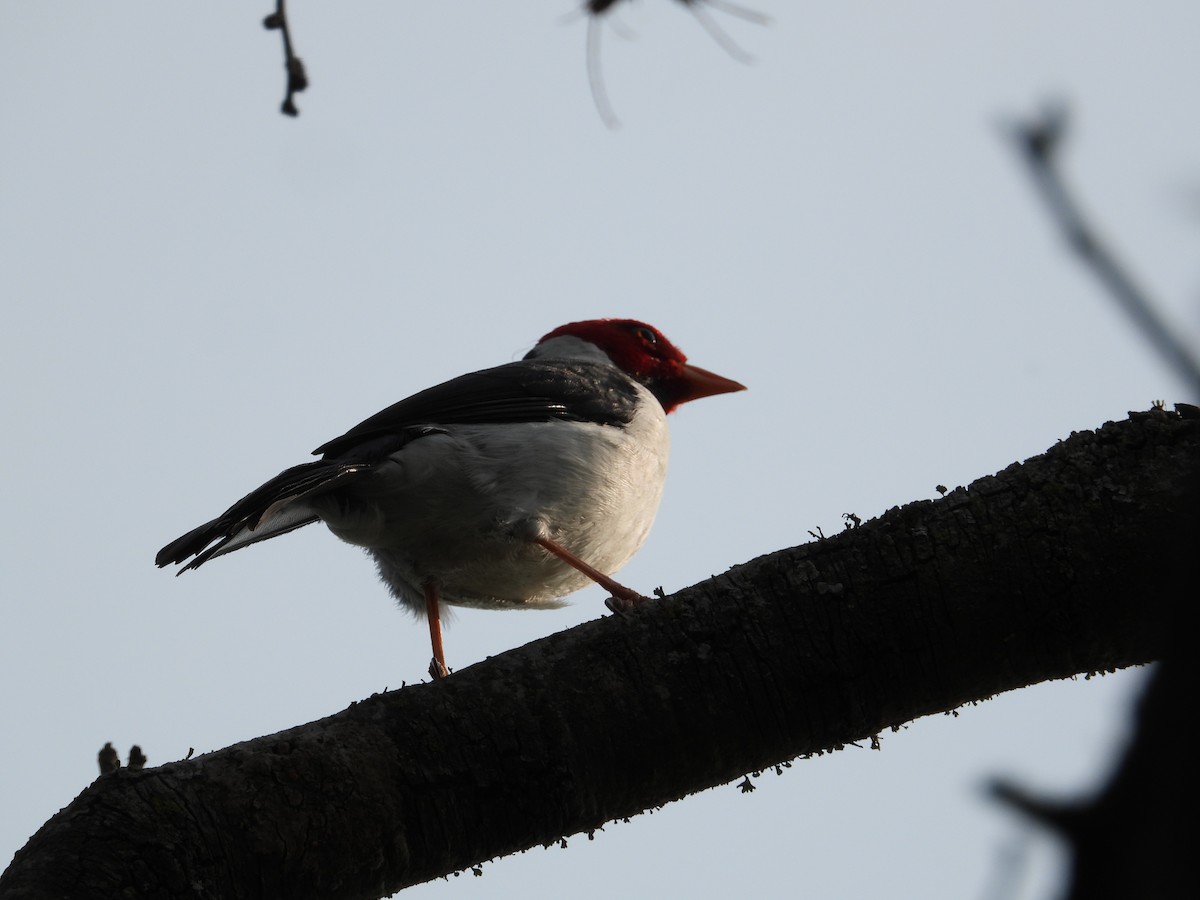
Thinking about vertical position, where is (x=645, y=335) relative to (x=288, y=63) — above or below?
above

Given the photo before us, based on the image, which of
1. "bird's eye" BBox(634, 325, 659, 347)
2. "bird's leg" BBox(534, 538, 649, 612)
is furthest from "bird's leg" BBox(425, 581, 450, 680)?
"bird's eye" BBox(634, 325, 659, 347)

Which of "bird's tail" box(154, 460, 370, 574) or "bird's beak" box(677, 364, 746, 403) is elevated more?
"bird's beak" box(677, 364, 746, 403)

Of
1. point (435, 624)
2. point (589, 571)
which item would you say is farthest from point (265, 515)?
point (589, 571)

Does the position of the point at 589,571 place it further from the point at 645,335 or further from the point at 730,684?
the point at 645,335

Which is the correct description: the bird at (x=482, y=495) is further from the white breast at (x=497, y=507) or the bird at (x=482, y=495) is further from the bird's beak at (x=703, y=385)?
the bird's beak at (x=703, y=385)

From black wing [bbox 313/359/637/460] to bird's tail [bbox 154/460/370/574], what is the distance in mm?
243

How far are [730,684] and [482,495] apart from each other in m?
2.08

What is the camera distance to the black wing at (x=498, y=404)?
5.21m

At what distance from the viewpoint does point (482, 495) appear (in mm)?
4930

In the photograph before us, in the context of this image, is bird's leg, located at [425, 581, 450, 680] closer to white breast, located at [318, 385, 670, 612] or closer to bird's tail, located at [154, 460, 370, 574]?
white breast, located at [318, 385, 670, 612]

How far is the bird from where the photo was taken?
490 cm

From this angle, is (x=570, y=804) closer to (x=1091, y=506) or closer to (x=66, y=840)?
(x=66, y=840)

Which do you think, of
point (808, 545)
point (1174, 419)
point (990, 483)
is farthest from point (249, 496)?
point (1174, 419)

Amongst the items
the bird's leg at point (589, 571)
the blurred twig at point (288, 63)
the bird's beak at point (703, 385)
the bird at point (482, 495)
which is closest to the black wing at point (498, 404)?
the bird at point (482, 495)
